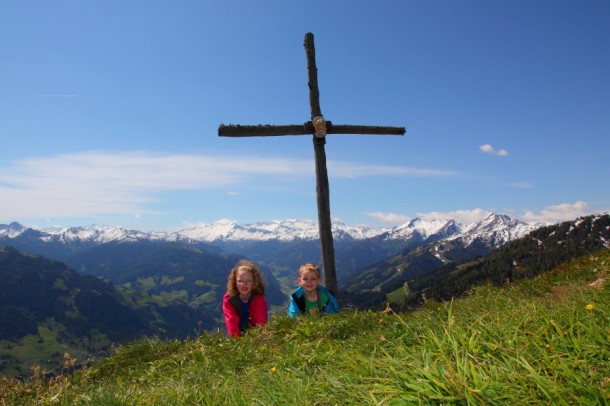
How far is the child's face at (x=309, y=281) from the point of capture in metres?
10.3

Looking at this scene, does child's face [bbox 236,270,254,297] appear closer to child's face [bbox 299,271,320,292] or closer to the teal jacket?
the teal jacket

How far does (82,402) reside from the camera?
4246mm

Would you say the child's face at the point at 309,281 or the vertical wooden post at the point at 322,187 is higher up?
the vertical wooden post at the point at 322,187

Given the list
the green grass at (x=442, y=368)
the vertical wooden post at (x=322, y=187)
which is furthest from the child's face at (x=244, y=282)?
the green grass at (x=442, y=368)

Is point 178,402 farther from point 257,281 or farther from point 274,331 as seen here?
point 257,281

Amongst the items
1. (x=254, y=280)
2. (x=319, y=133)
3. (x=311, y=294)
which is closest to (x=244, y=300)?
(x=254, y=280)

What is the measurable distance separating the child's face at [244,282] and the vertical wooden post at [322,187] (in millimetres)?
2164

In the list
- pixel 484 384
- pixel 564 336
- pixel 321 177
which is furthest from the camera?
pixel 321 177

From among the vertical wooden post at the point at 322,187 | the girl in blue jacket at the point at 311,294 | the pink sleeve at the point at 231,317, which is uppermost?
the vertical wooden post at the point at 322,187

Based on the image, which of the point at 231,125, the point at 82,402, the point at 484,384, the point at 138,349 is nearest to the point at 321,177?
the point at 231,125

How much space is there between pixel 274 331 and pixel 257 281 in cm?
400

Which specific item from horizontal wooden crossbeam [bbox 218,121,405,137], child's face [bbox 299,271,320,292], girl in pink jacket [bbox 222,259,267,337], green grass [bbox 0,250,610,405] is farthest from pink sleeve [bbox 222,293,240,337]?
horizontal wooden crossbeam [bbox 218,121,405,137]

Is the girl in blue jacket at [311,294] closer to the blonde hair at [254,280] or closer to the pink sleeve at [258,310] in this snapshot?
the pink sleeve at [258,310]

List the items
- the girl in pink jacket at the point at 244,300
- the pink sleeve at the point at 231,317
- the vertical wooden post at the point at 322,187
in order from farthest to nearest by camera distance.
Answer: the vertical wooden post at the point at 322,187 < the girl in pink jacket at the point at 244,300 < the pink sleeve at the point at 231,317
